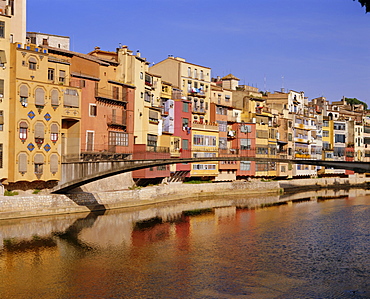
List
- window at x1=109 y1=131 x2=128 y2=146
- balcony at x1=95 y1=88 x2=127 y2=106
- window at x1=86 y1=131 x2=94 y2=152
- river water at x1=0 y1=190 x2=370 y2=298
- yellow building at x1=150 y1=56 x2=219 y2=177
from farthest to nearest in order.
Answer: yellow building at x1=150 y1=56 x2=219 y2=177
window at x1=109 y1=131 x2=128 y2=146
balcony at x1=95 y1=88 x2=127 y2=106
window at x1=86 y1=131 x2=94 y2=152
river water at x1=0 y1=190 x2=370 y2=298

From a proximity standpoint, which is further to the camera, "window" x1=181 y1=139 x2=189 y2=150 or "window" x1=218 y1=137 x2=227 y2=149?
"window" x1=218 y1=137 x2=227 y2=149

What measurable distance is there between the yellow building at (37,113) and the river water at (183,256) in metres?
4.08

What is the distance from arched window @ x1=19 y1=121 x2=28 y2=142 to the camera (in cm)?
4316

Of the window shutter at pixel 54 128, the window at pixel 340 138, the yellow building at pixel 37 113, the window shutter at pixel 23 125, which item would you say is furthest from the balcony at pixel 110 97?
the window at pixel 340 138

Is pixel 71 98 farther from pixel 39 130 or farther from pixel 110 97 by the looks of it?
pixel 110 97

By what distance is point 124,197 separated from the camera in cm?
5203

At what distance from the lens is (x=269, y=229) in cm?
4466

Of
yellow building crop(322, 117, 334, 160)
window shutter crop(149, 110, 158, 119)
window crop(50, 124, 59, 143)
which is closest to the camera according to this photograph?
window crop(50, 124, 59, 143)

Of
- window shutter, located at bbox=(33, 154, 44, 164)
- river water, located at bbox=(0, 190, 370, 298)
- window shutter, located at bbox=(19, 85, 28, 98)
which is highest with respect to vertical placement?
window shutter, located at bbox=(19, 85, 28, 98)

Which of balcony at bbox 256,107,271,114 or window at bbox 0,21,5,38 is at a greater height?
window at bbox 0,21,5,38

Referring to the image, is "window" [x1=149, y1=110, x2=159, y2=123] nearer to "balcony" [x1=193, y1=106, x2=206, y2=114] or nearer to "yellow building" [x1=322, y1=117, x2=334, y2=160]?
"balcony" [x1=193, y1=106, x2=206, y2=114]

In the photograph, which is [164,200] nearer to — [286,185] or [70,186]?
[70,186]

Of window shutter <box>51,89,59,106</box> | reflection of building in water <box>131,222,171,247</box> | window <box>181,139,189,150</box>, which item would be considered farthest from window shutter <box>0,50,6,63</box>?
window <box>181,139,189,150</box>

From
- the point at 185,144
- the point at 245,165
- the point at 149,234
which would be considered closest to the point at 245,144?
the point at 245,165
